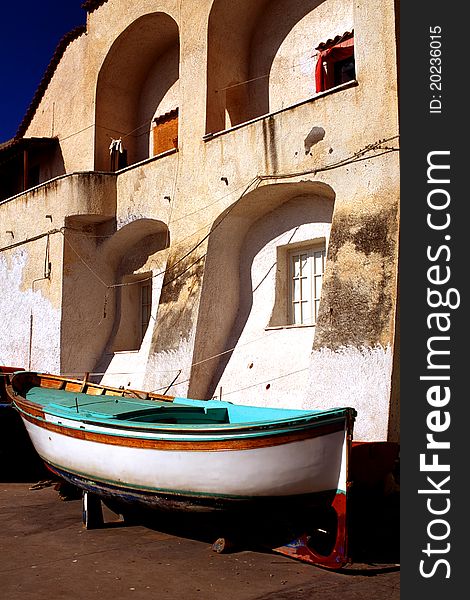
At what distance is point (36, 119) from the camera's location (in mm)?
19562

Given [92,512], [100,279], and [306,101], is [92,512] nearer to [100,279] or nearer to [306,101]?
[306,101]

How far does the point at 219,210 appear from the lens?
39.5ft

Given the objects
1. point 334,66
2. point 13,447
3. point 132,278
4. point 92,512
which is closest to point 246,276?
point 132,278

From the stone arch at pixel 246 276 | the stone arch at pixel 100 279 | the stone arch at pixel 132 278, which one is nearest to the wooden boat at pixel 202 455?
the stone arch at pixel 246 276

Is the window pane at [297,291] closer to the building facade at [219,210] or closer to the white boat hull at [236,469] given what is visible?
the building facade at [219,210]

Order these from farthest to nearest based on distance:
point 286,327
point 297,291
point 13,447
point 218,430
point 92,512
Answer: point 297,291 → point 286,327 → point 13,447 → point 92,512 → point 218,430

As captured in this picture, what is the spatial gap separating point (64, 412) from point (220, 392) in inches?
174

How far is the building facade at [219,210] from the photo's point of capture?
31.7ft

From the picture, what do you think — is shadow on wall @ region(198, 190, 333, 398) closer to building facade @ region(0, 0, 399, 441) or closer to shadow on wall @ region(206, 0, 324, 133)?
building facade @ region(0, 0, 399, 441)

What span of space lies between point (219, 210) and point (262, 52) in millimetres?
3800

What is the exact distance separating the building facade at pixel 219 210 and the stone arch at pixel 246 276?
0.12ft

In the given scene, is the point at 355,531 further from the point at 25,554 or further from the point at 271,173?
the point at 271,173

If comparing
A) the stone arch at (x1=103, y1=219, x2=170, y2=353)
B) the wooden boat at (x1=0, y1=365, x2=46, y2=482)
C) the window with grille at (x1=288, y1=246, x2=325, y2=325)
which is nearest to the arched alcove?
the window with grille at (x1=288, y1=246, x2=325, y2=325)

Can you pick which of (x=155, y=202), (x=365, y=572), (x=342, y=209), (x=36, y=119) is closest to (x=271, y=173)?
(x=342, y=209)
